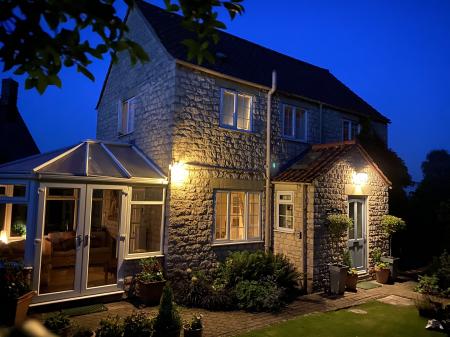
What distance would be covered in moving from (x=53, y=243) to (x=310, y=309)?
7.11 meters

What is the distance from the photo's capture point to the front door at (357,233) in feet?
37.2

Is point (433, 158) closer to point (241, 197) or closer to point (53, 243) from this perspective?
point (241, 197)

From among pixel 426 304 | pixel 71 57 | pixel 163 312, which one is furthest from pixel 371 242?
pixel 71 57

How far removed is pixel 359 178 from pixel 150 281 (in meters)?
A: 7.60

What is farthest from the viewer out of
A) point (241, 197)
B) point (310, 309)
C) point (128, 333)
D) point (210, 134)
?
point (241, 197)

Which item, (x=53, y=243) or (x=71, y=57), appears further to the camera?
(x=53, y=243)

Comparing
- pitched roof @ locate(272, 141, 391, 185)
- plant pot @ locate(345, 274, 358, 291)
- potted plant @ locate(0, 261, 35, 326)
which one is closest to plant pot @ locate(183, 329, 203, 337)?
potted plant @ locate(0, 261, 35, 326)

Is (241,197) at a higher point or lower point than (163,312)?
higher

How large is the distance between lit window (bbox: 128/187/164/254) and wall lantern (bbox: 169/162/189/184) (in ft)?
1.62

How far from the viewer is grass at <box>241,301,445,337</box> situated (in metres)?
6.82

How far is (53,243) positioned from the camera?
9305mm

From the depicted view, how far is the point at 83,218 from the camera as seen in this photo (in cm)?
824

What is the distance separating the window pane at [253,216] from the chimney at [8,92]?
62.4 feet

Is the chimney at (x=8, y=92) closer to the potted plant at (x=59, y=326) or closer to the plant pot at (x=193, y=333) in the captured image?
the potted plant at (x=59, y=326)
